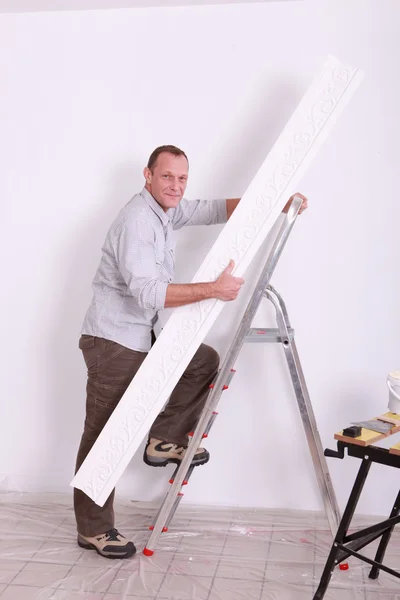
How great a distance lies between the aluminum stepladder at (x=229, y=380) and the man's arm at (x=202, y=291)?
177 mm

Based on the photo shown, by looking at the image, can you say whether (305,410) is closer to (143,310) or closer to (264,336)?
(264,336)

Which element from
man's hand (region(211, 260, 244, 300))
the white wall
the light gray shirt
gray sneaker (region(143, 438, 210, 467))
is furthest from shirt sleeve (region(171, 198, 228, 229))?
gray sneaker (region(143, 438, 210, 467))

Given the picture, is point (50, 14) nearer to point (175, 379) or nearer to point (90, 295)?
point (90, 295)

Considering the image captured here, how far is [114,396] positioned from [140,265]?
1.90 ft

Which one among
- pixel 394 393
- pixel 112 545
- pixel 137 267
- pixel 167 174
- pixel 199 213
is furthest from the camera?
pixel 199 213

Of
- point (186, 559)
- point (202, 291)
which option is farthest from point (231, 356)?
point (186, 559)

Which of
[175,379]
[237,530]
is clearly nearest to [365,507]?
[237,530]

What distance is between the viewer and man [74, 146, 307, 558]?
104 inches

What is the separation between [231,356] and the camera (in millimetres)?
2768

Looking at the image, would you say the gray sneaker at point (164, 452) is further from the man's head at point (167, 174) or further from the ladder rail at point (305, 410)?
the man's head at point (167, 174)

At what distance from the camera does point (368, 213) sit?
305 centimetres

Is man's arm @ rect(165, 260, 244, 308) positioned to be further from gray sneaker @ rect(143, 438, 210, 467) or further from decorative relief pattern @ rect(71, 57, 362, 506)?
gray sneaker @ rect(143, 438, 210, 467)

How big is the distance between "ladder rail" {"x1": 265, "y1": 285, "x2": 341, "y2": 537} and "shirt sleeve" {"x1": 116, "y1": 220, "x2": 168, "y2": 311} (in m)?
0.48

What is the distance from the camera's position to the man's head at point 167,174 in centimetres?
275
